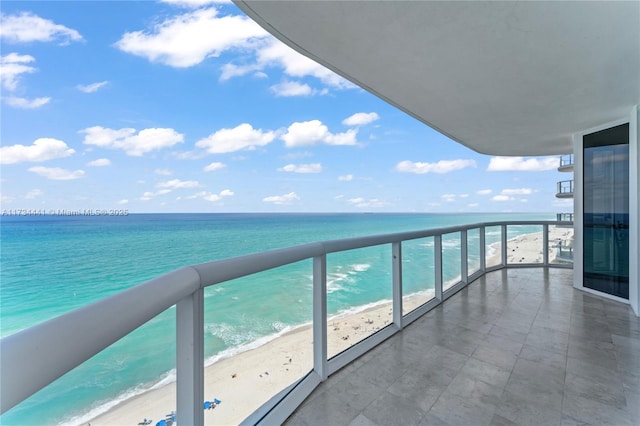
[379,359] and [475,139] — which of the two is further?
[475,139]

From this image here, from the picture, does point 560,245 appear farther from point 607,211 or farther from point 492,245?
point 607,211

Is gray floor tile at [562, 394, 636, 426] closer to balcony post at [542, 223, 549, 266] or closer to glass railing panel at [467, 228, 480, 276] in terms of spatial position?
glass railing panel at [467, 228, 480, 276]

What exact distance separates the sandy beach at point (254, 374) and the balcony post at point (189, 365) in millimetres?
41

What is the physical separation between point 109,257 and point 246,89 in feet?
61.3

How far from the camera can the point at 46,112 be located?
23.0 m

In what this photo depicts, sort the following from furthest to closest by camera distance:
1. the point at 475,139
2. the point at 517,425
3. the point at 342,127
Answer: the point at 342,127, the point at 475,139, the point at 517,425

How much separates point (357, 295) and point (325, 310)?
0.72m

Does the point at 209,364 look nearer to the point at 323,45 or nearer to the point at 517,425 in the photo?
the point at 517,425

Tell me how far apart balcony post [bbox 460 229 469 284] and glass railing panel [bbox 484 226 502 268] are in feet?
3.47

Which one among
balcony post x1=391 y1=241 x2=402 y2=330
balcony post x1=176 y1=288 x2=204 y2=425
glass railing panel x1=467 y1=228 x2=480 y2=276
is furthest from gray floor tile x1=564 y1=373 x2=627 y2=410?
glass railing panel x1=467 y1=228 x2=480 y2=276

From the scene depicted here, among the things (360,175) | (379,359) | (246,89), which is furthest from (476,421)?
(360,175)

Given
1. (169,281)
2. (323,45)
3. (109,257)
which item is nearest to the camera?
(169,281)

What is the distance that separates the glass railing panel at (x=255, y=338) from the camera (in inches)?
51.1

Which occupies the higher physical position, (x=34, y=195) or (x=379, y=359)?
(x=34, y=195)
